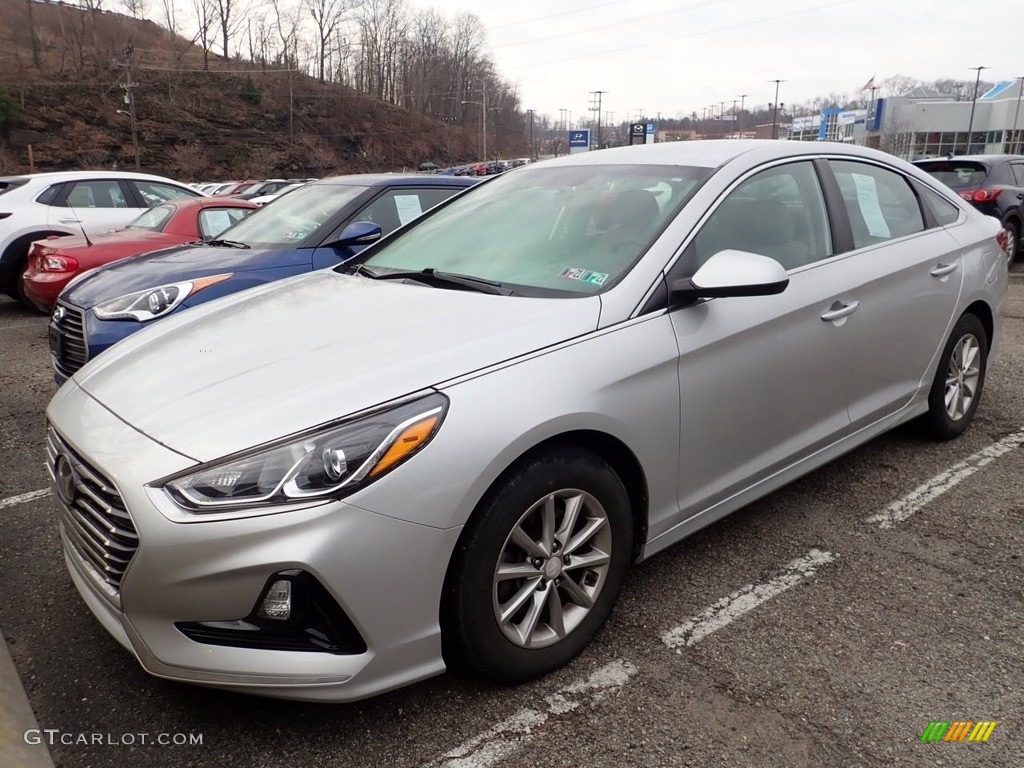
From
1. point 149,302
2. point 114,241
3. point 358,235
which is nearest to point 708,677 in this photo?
point 358,235

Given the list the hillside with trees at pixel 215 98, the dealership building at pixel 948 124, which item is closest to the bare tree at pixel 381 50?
the hillside with trees at pixel 215 98

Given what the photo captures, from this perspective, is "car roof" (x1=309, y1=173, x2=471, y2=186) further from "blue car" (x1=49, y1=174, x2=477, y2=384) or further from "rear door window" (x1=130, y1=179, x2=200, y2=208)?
"rear door window" (x1=130, y1=179, x2=200, y2=208)

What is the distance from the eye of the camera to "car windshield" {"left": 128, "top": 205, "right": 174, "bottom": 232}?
7330 mm

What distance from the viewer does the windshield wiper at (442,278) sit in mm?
2692

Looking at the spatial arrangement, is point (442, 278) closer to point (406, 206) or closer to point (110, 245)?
point (406, 206)

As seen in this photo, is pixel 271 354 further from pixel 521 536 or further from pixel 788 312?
pixel 788 312

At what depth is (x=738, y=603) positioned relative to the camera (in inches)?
109

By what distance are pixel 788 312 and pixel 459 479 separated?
158 centimetres

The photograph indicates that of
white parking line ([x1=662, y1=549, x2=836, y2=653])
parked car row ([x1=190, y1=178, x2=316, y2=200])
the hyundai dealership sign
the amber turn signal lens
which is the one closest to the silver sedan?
the amber turn signal lens

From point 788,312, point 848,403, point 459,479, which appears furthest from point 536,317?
point 848,403

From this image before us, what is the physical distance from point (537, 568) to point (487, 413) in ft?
1.67

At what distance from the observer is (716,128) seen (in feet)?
286

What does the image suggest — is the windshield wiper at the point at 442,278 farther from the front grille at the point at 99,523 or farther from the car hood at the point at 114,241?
the car hood at the point at 114,241

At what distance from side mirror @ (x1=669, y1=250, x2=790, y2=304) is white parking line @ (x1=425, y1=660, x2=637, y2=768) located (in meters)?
1.21
